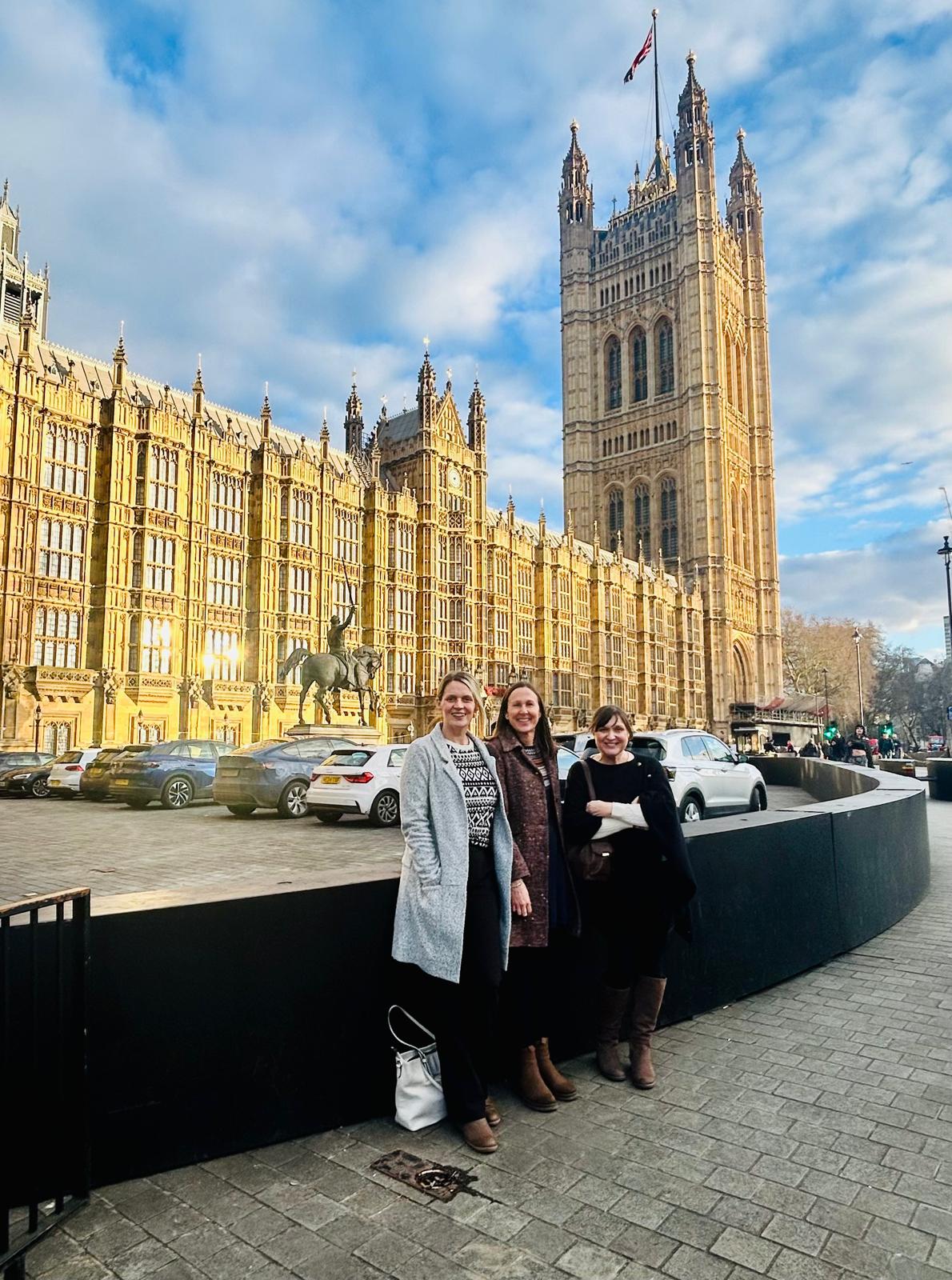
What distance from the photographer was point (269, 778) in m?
15.8

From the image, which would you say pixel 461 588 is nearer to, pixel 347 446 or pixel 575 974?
pixel 347 446

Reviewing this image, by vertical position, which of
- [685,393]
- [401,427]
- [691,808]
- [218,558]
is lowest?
[691,808]

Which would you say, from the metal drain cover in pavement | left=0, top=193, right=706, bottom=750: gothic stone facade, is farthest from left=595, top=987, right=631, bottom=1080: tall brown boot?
left=0, top=193, right=706, bottom=750: gothic stone facade

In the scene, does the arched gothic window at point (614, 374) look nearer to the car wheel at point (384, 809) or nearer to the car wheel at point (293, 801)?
the car wheel at point (293, 801)

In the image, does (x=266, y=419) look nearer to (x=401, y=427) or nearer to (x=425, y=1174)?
(x=401, y=427)

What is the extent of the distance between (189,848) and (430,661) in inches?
1462

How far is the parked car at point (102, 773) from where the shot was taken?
1931 cm

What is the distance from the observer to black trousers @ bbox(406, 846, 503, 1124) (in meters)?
3.58

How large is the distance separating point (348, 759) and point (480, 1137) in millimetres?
11646

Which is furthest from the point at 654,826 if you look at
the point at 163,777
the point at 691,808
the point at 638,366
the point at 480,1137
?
the point at 638,366

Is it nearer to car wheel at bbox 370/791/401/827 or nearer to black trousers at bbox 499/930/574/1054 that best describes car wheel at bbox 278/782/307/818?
car wheel at bbox 370/791/401/827

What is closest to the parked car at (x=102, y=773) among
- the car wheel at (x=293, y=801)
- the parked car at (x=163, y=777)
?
the parked car at (x=163, y=777)

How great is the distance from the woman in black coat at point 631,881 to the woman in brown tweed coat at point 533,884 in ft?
0.90

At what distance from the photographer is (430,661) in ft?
159
